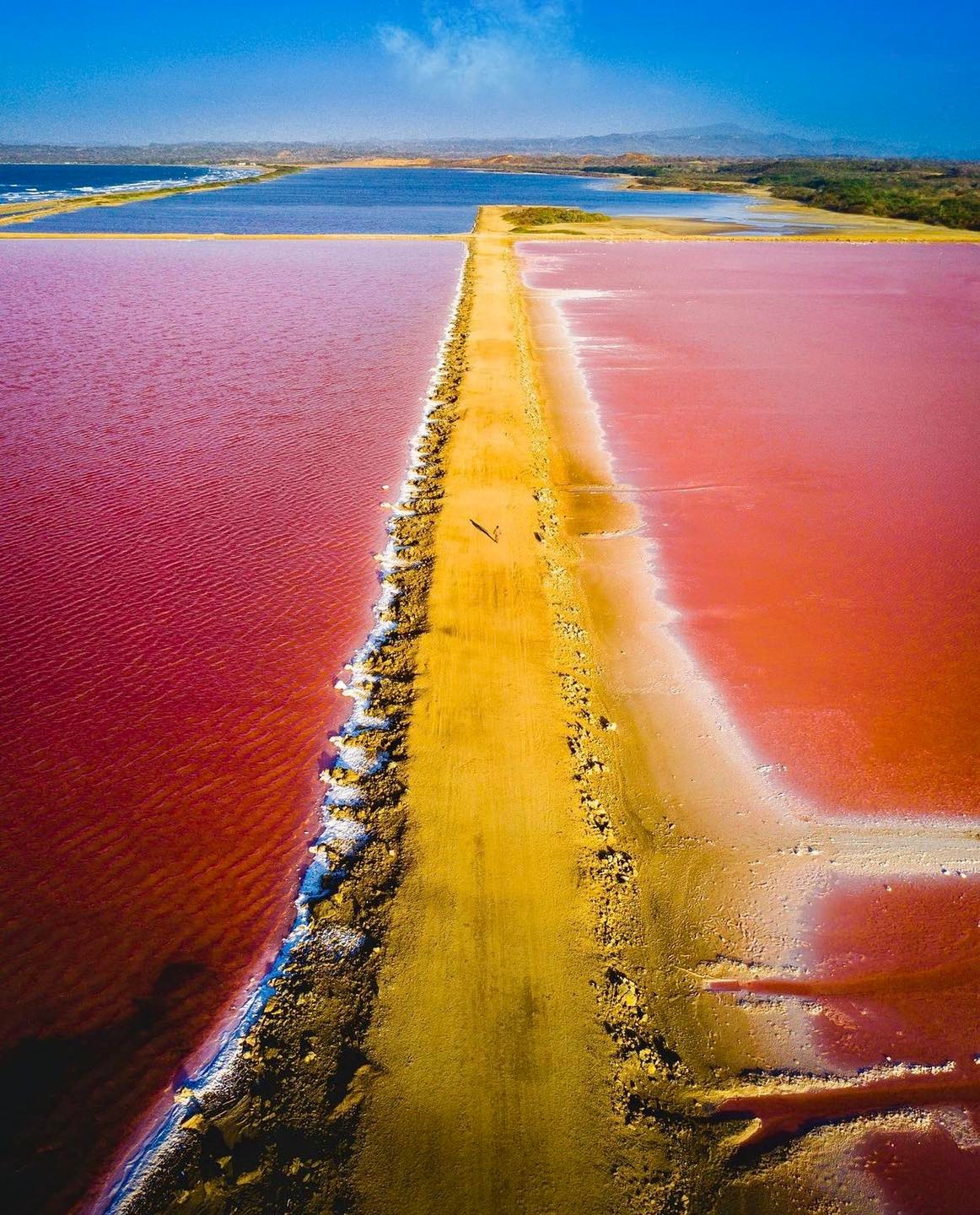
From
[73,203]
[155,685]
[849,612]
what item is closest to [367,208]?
[73,203]

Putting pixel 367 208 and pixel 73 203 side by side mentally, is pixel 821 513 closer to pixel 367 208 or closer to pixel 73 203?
pixel 367 208

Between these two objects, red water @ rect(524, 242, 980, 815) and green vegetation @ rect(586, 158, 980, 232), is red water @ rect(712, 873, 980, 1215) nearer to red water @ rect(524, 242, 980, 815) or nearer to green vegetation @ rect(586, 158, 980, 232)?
red water @ rect(524, 242, 980, 815)

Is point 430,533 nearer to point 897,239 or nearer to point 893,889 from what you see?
point 893,889

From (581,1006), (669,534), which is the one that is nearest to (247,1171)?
(581,1006)

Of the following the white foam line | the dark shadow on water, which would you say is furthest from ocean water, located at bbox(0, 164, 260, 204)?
the white foam line

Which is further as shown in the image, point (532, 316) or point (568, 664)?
point (532, 316)
